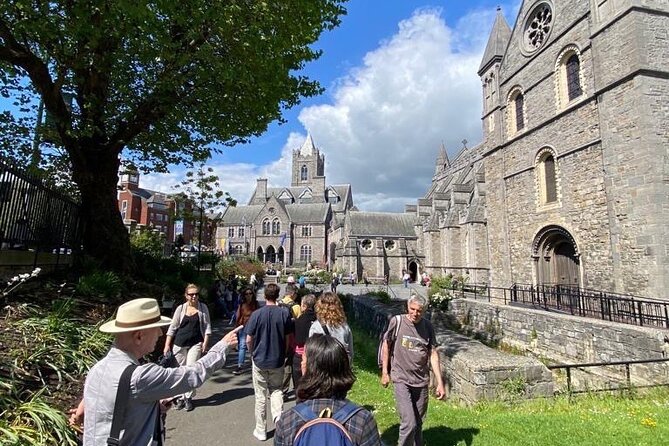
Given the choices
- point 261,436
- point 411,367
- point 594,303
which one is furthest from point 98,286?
point 594,303

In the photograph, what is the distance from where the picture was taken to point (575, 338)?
1016 cm

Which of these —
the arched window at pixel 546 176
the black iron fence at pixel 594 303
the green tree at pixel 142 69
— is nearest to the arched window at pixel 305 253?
the black iron fence at pixel 594 303

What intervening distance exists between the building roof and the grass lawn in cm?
4356

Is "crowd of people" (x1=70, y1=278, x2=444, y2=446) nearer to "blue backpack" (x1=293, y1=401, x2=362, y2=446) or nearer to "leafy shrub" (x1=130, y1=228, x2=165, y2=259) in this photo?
"blue backpack" (x1=293, y1=401, x2=362, y2=446)

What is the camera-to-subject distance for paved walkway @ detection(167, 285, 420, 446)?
475 centimetres

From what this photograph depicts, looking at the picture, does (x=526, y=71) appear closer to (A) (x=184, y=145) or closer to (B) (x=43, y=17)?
(A) (x=184, y=145)

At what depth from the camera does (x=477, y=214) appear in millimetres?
27672

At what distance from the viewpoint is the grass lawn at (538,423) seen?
4246 mm

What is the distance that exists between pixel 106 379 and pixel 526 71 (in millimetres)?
22348

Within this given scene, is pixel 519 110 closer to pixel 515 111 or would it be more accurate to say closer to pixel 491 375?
pixel 515 111

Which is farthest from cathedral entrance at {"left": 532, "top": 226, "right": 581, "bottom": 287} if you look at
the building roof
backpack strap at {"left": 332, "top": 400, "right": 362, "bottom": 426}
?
the building roof

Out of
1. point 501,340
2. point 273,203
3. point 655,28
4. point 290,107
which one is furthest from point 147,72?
point 273,203

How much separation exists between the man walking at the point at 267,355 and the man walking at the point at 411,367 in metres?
1.44

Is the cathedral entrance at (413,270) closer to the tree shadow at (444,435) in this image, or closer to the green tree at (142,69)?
the green tree at (142,69)
